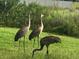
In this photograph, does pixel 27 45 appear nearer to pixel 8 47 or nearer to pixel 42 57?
pixel 8 47

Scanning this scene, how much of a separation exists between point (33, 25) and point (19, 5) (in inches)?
132

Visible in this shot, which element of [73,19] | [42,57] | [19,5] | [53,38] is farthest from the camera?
[19,5]

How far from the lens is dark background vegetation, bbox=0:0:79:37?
88.7 feet

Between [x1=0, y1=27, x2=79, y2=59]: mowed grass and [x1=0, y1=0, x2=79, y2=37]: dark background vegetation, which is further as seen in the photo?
[x1=0, y1=0, x2=79, y2=37]: dark background vegetation

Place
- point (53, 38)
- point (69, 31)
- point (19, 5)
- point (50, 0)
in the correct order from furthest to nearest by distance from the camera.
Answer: point (50, 0) < point (19, 5) < point (69, 31) < point (53, 38)

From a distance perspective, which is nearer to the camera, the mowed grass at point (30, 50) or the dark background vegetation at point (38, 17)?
the mowed grass at point (30, 50)

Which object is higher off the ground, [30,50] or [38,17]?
[30,50]

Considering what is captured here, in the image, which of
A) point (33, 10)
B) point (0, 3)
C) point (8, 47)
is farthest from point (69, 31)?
point (8, 47)

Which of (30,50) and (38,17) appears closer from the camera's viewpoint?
(30,50)

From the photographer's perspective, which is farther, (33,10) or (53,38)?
(33,10)

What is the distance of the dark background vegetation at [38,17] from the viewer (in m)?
27.0

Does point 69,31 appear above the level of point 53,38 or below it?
below

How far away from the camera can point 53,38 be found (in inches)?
641

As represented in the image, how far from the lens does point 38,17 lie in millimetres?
28953
